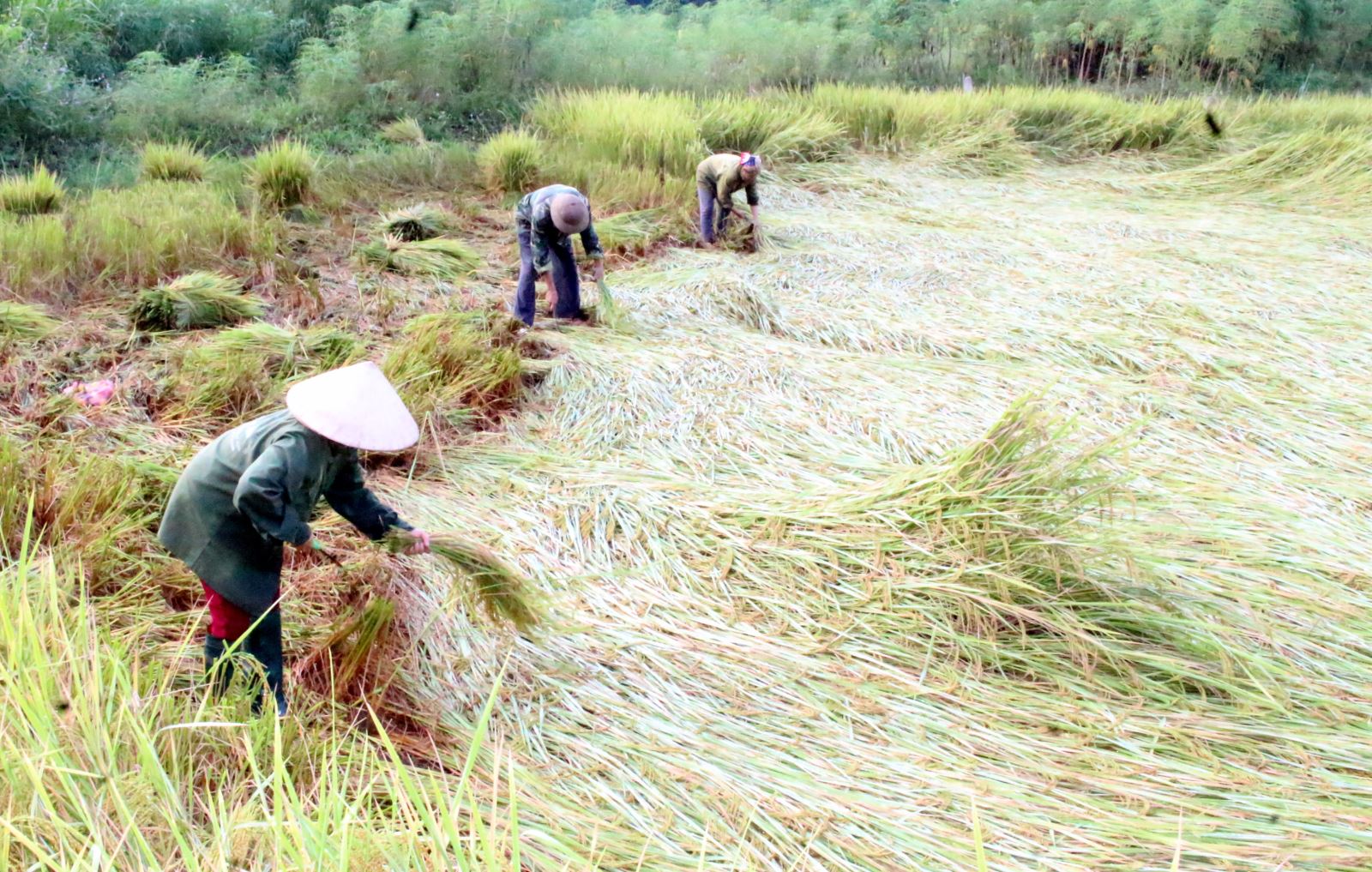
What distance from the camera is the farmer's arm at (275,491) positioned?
1901 mm

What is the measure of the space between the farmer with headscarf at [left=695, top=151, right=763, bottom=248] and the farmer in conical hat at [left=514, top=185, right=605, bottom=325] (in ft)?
4.70

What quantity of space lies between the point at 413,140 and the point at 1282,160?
660 cm

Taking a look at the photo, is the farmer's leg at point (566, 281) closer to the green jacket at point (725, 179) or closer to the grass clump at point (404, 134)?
the green jacket at point (725, 179)

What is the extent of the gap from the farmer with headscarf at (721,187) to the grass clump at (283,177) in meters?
2.27

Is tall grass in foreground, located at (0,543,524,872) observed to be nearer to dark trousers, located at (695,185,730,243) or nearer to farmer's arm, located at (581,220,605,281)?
farmer's arm, located at (581,220,605,281)

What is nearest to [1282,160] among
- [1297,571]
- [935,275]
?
[935,275]

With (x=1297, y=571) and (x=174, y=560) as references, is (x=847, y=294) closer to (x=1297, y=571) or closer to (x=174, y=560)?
(x=1297, y=571)

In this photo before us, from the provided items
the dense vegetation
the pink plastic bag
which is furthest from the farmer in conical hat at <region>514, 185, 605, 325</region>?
the dense vegetation

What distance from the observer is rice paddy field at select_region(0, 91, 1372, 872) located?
1538 mm

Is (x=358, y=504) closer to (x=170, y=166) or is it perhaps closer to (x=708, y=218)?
(x=708, y=218)

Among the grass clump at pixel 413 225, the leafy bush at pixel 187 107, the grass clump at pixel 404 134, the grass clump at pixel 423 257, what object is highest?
the leafy bush at pixel 187 107

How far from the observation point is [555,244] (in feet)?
14.3

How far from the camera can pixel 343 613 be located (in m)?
2.32

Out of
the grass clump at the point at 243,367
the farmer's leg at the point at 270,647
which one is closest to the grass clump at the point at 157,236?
the grass clump at the point at 243,367
